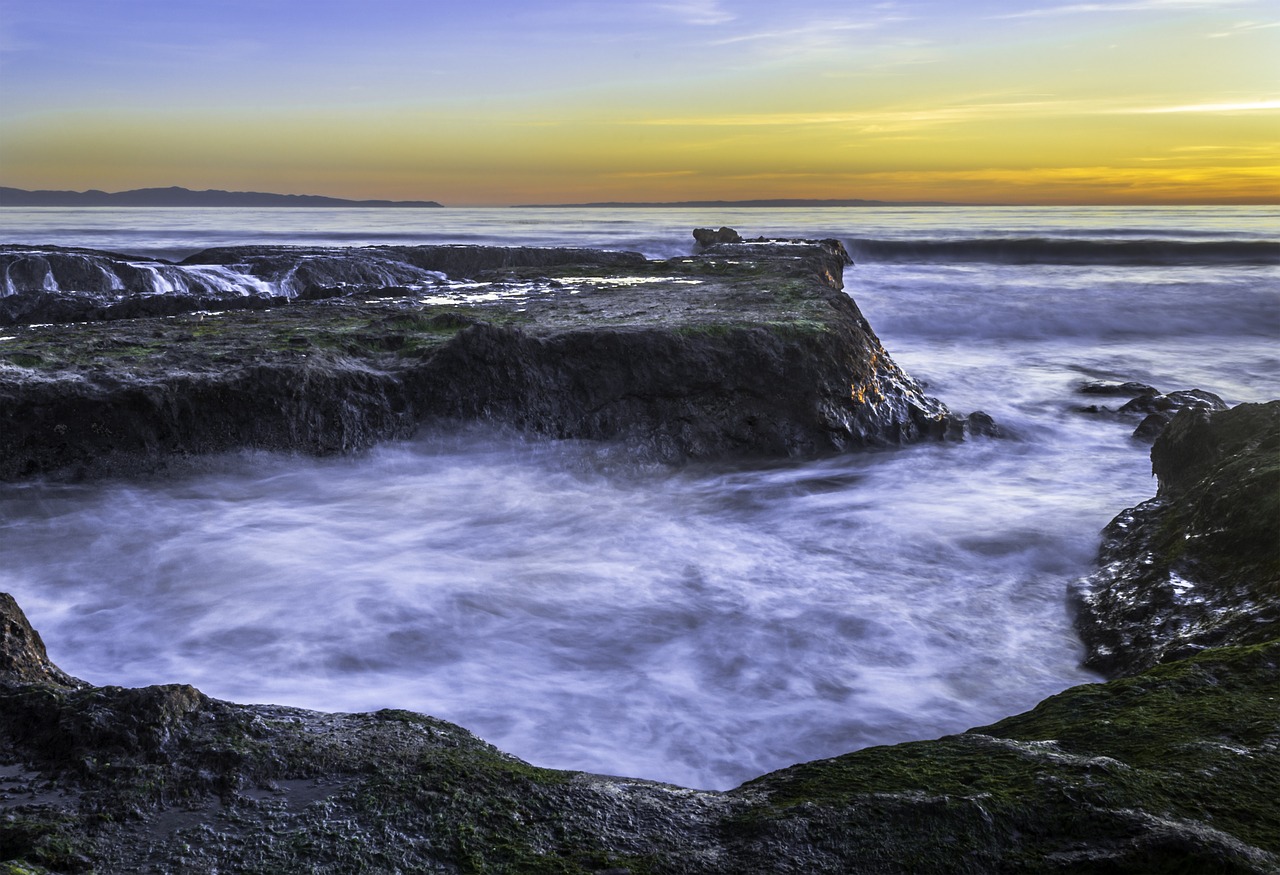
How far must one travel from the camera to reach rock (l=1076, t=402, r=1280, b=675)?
3576mm

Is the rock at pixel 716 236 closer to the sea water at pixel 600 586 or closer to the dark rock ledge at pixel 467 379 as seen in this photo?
the dark rock ledge at pixel 467 379

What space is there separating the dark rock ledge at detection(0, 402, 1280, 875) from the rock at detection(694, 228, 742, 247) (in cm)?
2119

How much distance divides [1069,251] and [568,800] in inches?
1461

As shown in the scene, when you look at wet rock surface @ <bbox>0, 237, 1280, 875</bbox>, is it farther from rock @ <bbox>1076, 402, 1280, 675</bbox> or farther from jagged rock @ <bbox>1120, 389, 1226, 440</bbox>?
jagged rock @ <bbox>1120, 389, 1226, 440</bbox>

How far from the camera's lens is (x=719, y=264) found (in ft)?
41.5

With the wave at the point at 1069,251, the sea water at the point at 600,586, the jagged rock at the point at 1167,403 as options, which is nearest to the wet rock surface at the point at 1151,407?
the jagged rock at the point at 1167,403

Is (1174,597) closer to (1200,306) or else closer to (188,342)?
(188,342)

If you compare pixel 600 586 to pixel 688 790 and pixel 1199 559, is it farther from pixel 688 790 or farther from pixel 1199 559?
pixel 688 790

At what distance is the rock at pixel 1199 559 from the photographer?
11.7 feet

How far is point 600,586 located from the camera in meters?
5.15

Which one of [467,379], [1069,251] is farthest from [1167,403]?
[1069,251]

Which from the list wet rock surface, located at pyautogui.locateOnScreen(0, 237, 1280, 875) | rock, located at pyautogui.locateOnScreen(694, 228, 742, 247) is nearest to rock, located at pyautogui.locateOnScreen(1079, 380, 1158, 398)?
wet rock surface, located at pyautogui.locateOnScreen(0, 237, 1280, 875)

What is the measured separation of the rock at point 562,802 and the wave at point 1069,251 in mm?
33478

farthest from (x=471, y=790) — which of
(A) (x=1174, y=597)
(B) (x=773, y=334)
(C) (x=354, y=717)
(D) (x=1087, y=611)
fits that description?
(B) (x=773, y=334)
